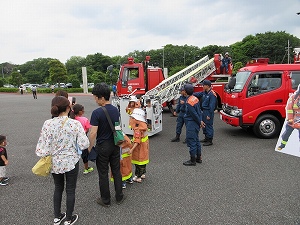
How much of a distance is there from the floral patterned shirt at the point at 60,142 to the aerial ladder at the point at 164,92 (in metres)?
4.23

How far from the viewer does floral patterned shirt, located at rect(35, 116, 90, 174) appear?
2736 mm

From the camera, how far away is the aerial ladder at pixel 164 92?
7.45m

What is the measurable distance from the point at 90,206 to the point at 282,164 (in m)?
3.93

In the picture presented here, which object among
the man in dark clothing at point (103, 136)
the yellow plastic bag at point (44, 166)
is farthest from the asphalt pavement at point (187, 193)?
the yellow plastic bag at point (44, 166)

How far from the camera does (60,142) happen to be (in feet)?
9.05

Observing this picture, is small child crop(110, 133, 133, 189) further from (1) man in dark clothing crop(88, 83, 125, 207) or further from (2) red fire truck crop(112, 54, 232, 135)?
(2) red fire truck crop(112, 54, 232, 135)

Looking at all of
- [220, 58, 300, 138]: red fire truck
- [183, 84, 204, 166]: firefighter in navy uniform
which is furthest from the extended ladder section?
[183, 84, 204, 166]: firefighter in navy uniform

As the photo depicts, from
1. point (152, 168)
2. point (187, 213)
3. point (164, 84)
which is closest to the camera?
point (187, 213)

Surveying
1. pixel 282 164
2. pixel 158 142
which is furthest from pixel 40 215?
pixel 282 164

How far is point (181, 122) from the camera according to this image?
7.01 m

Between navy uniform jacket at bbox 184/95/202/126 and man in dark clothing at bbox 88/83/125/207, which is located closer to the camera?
man in dark clothing at bbox 88/83/125/207

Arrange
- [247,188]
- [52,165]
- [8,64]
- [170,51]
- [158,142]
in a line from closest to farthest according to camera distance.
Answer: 1. [52,165]
2. [247,188]
3. [158,142]
4. [170,51]
5. [8,64]

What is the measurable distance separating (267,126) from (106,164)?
5.37 meters

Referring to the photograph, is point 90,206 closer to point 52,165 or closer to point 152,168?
point 52,165
